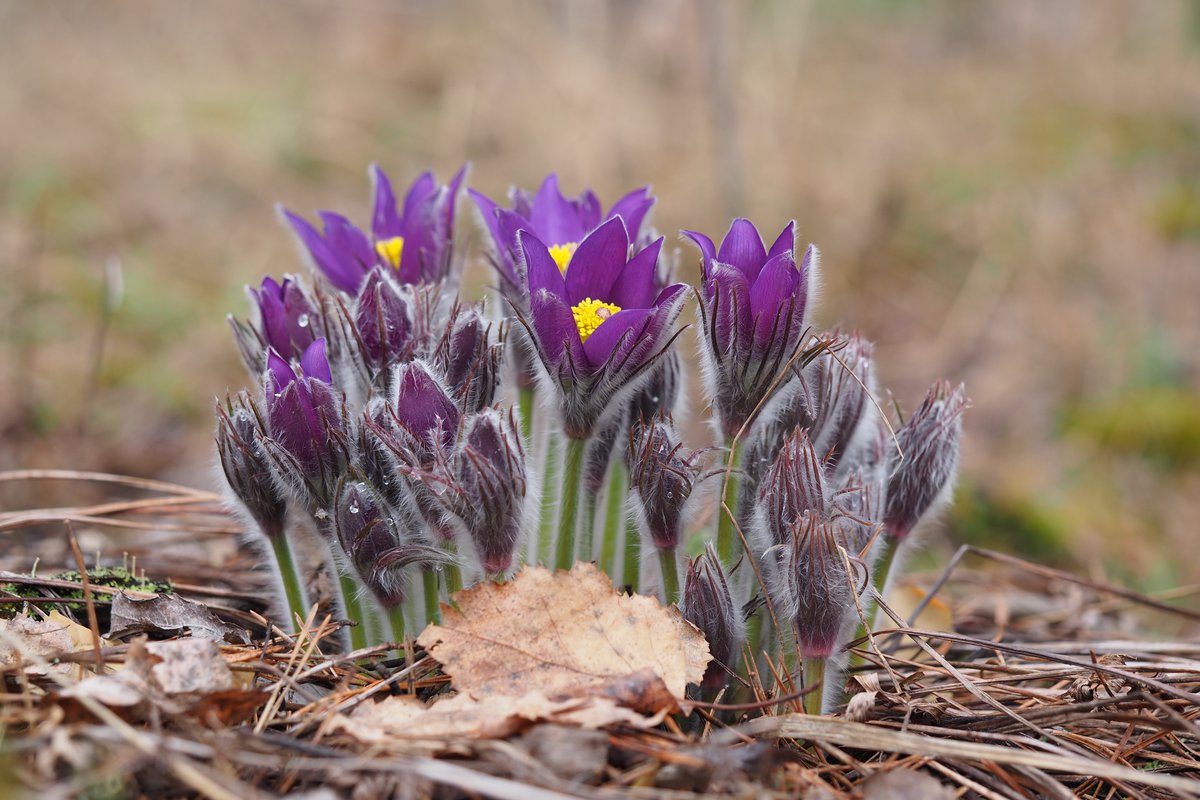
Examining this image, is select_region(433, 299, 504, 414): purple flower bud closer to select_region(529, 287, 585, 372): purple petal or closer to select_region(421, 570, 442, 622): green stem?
select_region(529, 287, 585, 372): purple petal

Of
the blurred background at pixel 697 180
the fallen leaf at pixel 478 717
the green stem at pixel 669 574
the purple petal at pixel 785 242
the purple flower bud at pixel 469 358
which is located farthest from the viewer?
the blurred background at pixel 697 180

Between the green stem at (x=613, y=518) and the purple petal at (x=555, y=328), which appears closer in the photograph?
the purple petal at (x=555, y=328)

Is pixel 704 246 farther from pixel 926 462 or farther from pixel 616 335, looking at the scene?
pixel 926 462

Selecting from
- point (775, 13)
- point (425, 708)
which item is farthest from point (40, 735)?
point (775, 13)

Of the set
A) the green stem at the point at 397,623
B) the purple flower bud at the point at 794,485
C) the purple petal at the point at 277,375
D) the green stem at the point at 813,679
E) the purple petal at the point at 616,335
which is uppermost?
the purple petal at the point at 616,335

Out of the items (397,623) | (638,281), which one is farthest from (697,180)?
(397,623)

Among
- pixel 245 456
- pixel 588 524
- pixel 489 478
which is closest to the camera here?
pixel 489 478

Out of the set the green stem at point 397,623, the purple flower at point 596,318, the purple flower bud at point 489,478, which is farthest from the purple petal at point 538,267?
the green stem at point 397,623

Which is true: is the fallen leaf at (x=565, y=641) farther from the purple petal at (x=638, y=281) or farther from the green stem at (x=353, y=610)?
the purple petal at (x=638, y=281)

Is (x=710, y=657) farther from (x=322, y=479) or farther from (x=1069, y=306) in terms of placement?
(x=1069, y=306)
